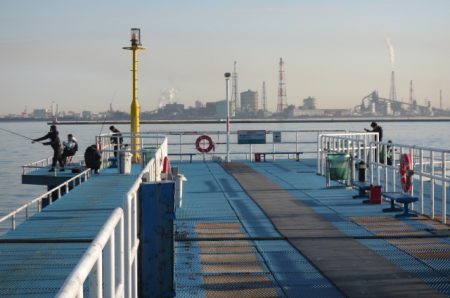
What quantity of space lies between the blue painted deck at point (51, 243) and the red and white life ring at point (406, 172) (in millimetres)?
5662

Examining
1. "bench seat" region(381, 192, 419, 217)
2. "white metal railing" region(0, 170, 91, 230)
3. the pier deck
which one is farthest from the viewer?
"bench seat" region(381, 192, 419, 217)

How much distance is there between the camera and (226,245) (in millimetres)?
10234

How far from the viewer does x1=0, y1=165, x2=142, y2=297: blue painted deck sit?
26.4 ft

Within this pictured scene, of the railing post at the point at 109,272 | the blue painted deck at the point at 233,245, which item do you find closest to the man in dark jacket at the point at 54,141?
the blue painted deck at the point at 233,245

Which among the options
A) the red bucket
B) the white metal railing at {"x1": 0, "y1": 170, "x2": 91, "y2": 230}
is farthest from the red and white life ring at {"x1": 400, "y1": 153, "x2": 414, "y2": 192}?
the white metal railing at {"x1": 0, "y1": 170, "x2": 91, "y2": 230}

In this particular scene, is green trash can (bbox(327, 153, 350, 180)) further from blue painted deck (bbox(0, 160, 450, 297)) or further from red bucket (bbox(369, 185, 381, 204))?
red bucket (bbox(369, 185, 381, 204))

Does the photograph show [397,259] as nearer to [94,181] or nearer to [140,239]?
[140,239]

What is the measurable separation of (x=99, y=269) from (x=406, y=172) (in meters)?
10.6

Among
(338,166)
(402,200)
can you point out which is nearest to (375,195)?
(402,200)

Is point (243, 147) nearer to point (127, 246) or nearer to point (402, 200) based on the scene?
point (402, 200)

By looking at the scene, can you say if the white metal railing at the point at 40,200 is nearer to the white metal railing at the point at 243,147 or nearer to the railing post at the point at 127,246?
the railing post at the point at 127,246

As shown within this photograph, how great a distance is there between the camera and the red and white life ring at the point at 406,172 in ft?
43.9

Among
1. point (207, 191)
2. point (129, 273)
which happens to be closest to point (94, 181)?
point (207, 191)

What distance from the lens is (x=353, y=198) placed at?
51.7 feet
